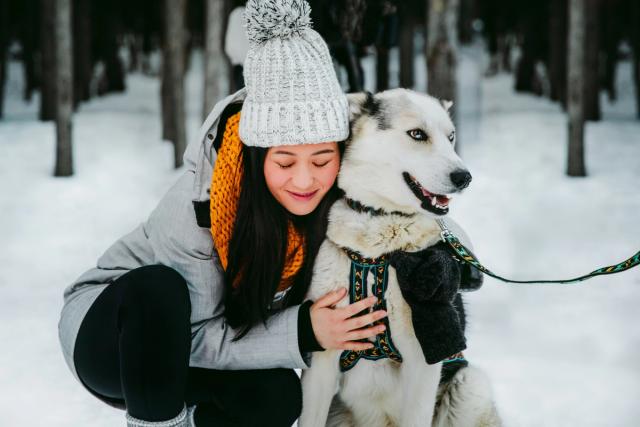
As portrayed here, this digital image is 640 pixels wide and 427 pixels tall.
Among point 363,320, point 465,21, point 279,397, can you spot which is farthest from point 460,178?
point 465,21

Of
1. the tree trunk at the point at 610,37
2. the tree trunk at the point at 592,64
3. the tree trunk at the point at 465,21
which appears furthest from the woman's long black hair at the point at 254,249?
the tree trunk at the point at 465,21

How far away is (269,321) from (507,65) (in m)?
21.8

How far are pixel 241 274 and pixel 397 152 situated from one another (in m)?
0.59

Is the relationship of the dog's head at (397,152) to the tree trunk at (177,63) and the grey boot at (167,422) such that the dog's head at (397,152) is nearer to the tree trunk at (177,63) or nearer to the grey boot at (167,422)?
the grey boot at (167,422)

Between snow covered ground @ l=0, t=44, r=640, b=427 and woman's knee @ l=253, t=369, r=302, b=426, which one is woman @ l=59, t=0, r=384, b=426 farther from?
snow covered ground @ l=0, t=44, r=640, b=427

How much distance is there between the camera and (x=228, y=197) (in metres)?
1.74

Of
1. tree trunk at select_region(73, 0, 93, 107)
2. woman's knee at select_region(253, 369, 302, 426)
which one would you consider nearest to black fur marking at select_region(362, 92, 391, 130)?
woman's knee at select_region(253, 369, 302, 426)

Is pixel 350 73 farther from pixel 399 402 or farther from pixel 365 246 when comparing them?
pixel 399 402

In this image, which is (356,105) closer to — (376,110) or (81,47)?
(376,110)

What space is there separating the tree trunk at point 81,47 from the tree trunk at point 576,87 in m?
7.41

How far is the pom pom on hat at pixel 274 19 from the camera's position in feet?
5.39

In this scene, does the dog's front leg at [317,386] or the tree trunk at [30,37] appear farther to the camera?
the tree trunk at [30,37]

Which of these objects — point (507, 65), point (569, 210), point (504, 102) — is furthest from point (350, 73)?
point (507, 65)

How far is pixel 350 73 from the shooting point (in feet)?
10.2
